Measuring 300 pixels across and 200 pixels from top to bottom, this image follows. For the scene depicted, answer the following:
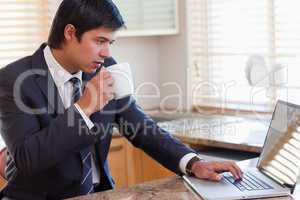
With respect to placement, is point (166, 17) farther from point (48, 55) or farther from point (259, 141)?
point (48, 55)

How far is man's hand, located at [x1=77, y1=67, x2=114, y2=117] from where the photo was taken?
1.48 m

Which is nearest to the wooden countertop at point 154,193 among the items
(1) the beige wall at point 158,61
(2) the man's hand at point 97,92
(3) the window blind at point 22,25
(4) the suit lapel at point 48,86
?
(2) the man's hand at point 97,92

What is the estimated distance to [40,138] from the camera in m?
1.47

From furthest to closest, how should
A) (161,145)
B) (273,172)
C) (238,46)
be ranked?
(238,46) → (161,145) → (273,172)

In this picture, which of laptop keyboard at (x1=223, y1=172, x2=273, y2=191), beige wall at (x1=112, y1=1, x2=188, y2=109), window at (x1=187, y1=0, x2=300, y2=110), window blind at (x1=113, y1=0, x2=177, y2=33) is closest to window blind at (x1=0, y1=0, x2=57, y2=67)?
window blind at (x1=113, y1=0, x2=177, y2=33)

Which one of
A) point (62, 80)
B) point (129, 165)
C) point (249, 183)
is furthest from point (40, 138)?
point (129, 165)

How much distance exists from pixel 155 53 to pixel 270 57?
0.97 metres

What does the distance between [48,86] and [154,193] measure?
543 millimetres

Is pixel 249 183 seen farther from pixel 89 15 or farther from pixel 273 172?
pixel 89 15

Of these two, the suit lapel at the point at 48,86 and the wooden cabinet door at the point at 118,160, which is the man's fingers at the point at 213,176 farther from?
the wooden cabinet door at the point at 118,160

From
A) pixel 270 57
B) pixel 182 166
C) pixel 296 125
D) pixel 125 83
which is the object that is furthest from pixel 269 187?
pixel 270 57

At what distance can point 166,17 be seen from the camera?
3.30 metres

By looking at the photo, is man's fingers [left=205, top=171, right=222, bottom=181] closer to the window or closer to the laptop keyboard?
the laptop keyboard

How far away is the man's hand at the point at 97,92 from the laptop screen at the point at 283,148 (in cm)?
57
